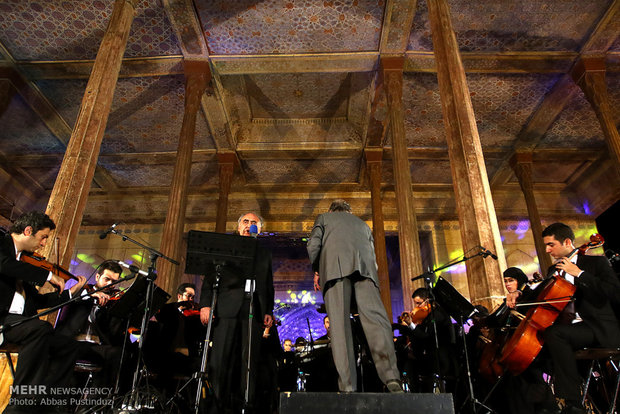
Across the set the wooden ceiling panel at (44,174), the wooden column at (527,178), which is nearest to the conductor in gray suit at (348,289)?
the wooden column at (527,178)

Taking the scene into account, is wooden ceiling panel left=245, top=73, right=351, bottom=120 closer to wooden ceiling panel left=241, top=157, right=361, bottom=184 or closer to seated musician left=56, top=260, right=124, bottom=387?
wooden ceiling panel left=241, top=157, right=361, bottom=184

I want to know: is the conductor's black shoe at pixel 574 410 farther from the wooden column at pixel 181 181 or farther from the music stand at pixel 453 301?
the wooden column at pixel 181 181

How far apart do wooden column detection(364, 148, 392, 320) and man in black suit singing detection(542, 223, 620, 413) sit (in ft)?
20.3

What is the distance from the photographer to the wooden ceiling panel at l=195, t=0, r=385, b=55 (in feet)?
27.1

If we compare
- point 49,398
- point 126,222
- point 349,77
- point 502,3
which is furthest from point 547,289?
point 126,222

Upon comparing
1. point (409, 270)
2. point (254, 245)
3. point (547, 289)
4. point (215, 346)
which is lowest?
point (215, 346)

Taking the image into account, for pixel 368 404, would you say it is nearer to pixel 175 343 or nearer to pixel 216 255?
pixel 216 255

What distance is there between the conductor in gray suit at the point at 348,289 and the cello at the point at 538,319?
1.21m

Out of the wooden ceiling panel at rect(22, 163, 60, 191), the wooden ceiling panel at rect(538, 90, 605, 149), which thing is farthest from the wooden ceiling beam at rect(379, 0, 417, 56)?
the wooden ceiling panel at rect(22, 163, 60, 191)

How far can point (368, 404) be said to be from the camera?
220cm

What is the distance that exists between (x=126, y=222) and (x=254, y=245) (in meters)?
13.6

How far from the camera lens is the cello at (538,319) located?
124 inches

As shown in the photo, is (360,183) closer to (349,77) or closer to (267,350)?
(349,77)

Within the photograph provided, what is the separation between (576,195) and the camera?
1491 cm
